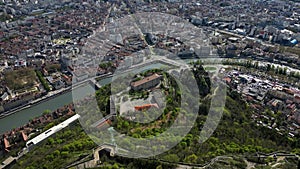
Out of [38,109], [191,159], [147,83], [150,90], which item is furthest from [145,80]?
[191,159]

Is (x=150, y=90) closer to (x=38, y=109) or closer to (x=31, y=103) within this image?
(x=38, y=109)

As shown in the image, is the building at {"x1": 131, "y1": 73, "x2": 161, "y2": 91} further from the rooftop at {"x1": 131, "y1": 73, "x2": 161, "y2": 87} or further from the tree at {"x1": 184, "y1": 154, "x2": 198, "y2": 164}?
the tree at {"x1": 184, "y1": 154, "x2": 198, "y2": 164}

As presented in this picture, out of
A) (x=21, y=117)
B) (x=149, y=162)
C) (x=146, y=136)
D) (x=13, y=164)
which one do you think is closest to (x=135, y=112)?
(x=146, y=136)

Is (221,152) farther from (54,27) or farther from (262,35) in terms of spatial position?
(54,27)

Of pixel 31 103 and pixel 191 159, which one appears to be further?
pixel 31 103

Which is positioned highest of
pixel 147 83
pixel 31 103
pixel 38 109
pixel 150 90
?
pixel 147 83

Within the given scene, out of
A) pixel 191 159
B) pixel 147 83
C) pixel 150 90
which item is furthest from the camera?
pixel 147 83

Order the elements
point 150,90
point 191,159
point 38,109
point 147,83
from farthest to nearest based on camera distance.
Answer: point 38,109 < point 147,83 < point 150,90 < point 191,159

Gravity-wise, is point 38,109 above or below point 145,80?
below
